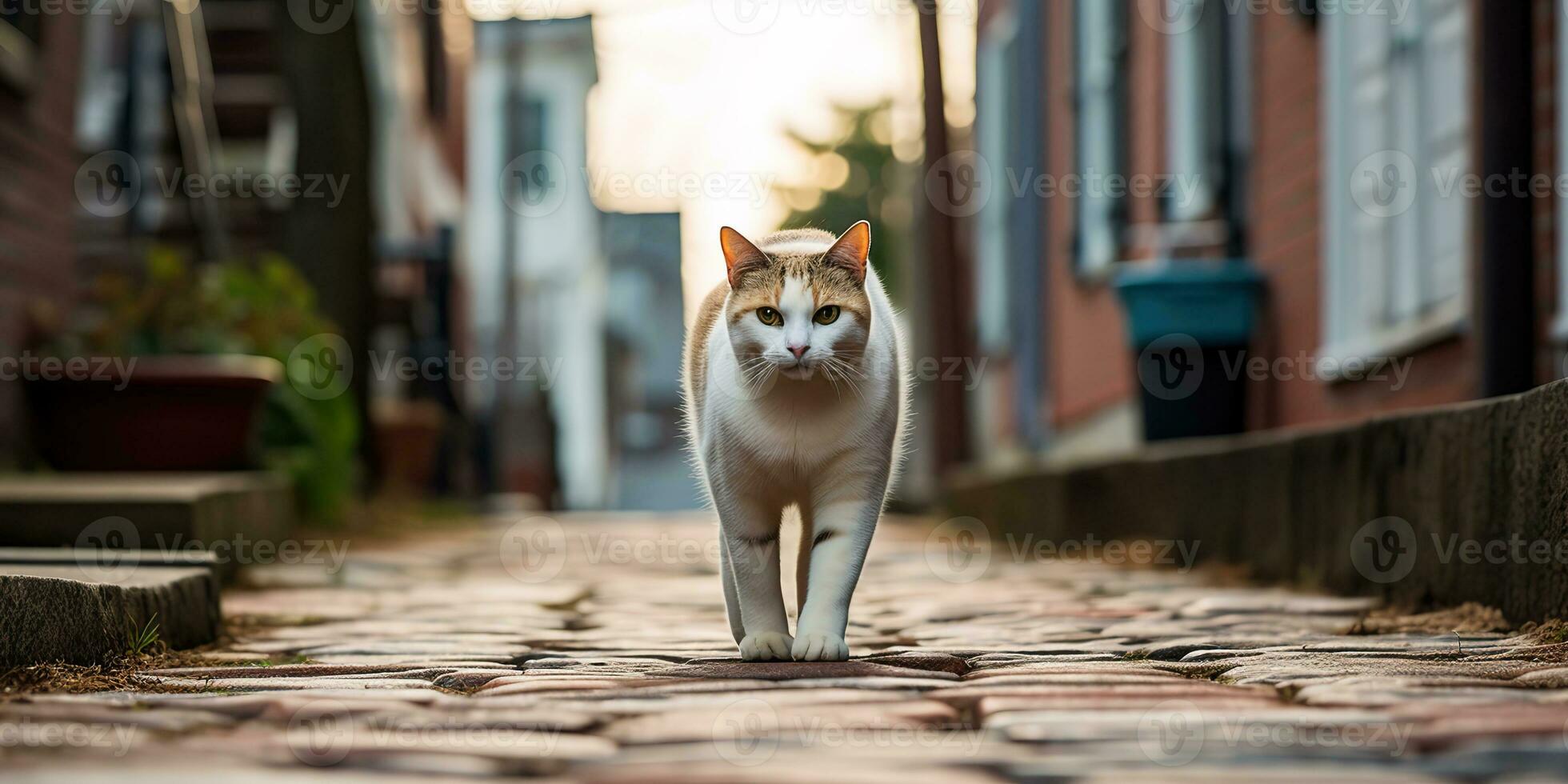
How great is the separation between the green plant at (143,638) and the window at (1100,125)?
23.0 feet

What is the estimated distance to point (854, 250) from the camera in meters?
3.42

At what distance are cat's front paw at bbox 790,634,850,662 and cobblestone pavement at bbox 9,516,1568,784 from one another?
0.04 m

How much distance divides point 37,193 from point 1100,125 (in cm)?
595

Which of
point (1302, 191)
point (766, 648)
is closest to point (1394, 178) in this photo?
point (1302, 191)

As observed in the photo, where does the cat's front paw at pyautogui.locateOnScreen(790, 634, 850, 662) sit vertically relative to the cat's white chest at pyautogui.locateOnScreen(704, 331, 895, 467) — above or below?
below

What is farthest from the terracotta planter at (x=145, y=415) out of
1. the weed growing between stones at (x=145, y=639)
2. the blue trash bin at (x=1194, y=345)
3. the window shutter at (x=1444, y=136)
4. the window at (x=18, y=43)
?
the window shutter at (x=1444, y=136)

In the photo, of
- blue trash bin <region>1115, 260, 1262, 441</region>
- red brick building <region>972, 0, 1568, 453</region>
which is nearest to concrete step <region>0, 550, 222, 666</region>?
red brick building <region>972, 0, 1568, 453</region>

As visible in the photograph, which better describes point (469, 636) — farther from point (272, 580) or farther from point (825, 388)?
point (272, 580)

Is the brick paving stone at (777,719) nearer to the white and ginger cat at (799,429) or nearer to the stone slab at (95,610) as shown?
the white and ginger cat at (799,429)

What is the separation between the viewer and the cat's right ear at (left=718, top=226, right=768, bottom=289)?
132 inches

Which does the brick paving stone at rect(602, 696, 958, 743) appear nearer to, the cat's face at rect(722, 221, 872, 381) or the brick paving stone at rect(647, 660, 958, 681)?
the brick paving stone at rect(647, 660, 958, 681)

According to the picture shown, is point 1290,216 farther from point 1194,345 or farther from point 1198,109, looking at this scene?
point 1198,109

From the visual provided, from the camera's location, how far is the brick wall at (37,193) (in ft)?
21.4

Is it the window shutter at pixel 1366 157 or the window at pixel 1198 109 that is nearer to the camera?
the window shutter at pixel 1366 157
